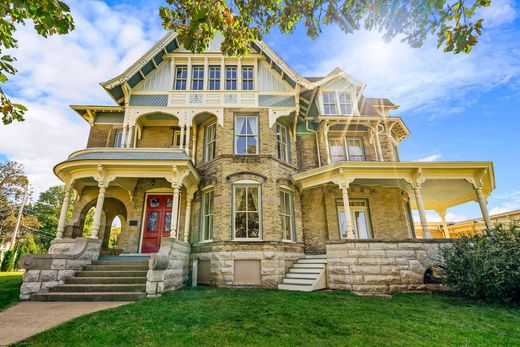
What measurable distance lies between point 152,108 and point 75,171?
13.8 ft

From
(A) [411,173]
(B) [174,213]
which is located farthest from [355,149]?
(B) [174,213]

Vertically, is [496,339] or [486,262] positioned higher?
[486,262]

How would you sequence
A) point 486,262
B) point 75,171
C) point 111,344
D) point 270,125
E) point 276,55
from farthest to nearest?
1. point 276,55
2. point 270,125
3. point 75,171
4. point 486,262
5. point 111,344

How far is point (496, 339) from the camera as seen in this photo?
436 cm

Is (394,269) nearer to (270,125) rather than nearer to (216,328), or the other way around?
(216,328)

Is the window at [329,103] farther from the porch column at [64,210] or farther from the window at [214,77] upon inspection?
the porch column at [64,210]

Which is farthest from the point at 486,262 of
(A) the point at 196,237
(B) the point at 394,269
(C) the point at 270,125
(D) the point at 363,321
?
(A) the point at 196,237

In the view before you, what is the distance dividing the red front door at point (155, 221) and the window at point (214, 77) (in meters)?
5.72

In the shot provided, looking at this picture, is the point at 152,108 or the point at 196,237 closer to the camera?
the point at 196,237

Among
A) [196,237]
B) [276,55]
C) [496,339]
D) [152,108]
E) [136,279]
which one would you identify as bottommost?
[496,339]

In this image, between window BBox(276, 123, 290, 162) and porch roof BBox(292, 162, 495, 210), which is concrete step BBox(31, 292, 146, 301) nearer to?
porch roof BBox(292, 162, 495, 210)


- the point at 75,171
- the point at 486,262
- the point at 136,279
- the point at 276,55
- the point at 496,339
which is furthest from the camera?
the point at 276,55

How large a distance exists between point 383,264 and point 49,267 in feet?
33.3

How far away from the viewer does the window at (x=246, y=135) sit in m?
11.6
